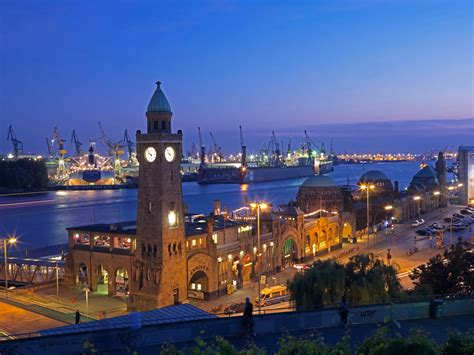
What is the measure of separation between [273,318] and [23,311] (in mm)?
15921

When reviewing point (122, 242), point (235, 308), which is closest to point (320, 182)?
point (122, 242)

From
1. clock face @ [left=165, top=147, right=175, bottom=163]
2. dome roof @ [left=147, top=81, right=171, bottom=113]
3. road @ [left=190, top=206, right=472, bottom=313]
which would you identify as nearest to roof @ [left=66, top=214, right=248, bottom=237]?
road @ [left=190, top=206, right=472, bottom=313]

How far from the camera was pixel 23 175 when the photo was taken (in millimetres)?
120000

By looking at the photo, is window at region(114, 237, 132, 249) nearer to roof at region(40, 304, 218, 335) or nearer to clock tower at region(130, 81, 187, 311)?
clock tower at region(130, 81, 187, 311)

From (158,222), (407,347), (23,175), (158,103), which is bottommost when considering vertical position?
(158,222)

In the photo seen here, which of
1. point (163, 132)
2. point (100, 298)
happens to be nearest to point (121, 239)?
point (100, 298)

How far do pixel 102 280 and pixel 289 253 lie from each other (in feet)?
46.3

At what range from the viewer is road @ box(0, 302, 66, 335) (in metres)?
22.3

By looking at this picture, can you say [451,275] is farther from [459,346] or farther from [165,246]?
[459,346]

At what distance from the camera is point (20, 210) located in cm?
9219

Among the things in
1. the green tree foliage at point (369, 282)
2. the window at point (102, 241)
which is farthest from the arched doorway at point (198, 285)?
the green tree foliage at point (369, 282)

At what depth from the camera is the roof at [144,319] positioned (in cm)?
1379

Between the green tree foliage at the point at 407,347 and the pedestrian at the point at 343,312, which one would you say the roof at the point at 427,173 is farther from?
the green tree foliage at the point at 407,347

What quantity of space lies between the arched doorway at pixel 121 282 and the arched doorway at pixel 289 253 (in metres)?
12.5
